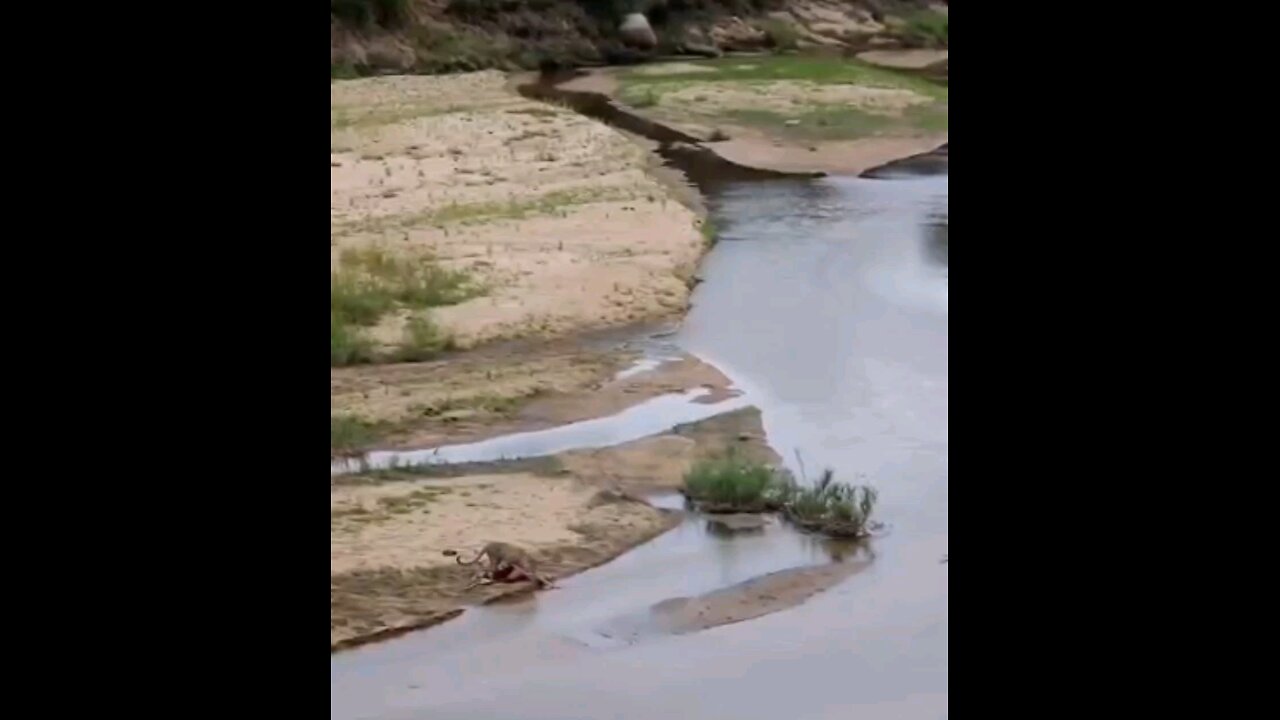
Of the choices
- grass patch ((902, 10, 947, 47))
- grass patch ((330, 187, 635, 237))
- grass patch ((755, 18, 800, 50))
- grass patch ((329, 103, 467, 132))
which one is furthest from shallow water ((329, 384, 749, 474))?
grass patch ((902, 10, 947, 47))

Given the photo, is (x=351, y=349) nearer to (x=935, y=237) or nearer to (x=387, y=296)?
(x=387, y=296)

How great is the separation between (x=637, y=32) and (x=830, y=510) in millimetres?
14772

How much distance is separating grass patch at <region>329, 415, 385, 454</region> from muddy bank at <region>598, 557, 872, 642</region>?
6.26 feet

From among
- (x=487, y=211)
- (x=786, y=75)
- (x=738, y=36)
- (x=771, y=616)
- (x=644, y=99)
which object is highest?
(x=738, y=36)

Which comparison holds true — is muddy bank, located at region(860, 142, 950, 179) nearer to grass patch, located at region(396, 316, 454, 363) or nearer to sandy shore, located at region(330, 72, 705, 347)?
sandy shore, located at region(330, 72, 705, 347)

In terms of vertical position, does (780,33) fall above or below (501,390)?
above

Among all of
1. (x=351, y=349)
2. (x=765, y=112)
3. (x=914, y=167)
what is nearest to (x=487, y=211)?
(x=351, y=349)

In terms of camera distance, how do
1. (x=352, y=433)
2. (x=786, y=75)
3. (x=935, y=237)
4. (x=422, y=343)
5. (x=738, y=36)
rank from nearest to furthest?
(x=352, y=433), (x=422, y=343), (x=935, y=237), (x=786, y=75), (x=738, y=36)

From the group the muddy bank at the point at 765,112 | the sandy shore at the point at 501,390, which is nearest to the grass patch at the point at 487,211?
the muddy bank at the point at 765,112

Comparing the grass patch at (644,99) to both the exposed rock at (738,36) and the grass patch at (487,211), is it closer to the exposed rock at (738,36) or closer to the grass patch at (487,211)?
the exposed rock at (738,36)

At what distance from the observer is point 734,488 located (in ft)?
22.6

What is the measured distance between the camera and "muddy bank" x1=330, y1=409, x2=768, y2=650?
593 centimetres

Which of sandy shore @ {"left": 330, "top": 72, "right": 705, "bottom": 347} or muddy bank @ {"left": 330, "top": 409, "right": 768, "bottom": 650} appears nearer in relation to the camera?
muddy bank @ {"left": 330, "top": 409, "right": 768, "bottom": 650}
